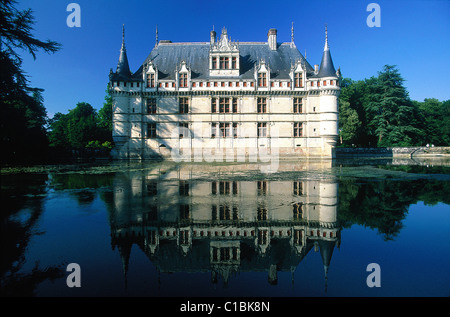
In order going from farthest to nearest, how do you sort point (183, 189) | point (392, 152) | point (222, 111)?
point (392, 152) → point (222, 111) → point (183, 189)

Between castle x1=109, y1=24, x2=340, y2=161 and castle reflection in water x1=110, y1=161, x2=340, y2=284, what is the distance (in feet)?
68.1

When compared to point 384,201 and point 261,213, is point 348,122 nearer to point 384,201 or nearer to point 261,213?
point 384,201

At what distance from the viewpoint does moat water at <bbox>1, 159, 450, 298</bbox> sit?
307cm

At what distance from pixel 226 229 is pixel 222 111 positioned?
25063 mm

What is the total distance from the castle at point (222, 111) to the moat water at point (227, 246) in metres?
21.3

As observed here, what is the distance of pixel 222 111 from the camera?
29.1 metres

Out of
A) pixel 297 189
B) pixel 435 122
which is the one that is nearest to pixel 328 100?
pixel 297 189

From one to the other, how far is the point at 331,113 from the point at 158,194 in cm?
2509

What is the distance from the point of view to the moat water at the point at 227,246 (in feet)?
10.1

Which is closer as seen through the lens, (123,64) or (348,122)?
(123,64)

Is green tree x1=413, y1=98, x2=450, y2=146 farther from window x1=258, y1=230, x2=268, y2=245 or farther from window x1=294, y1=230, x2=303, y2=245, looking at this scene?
window x1=258, y1=230, x2=268, y2=245
